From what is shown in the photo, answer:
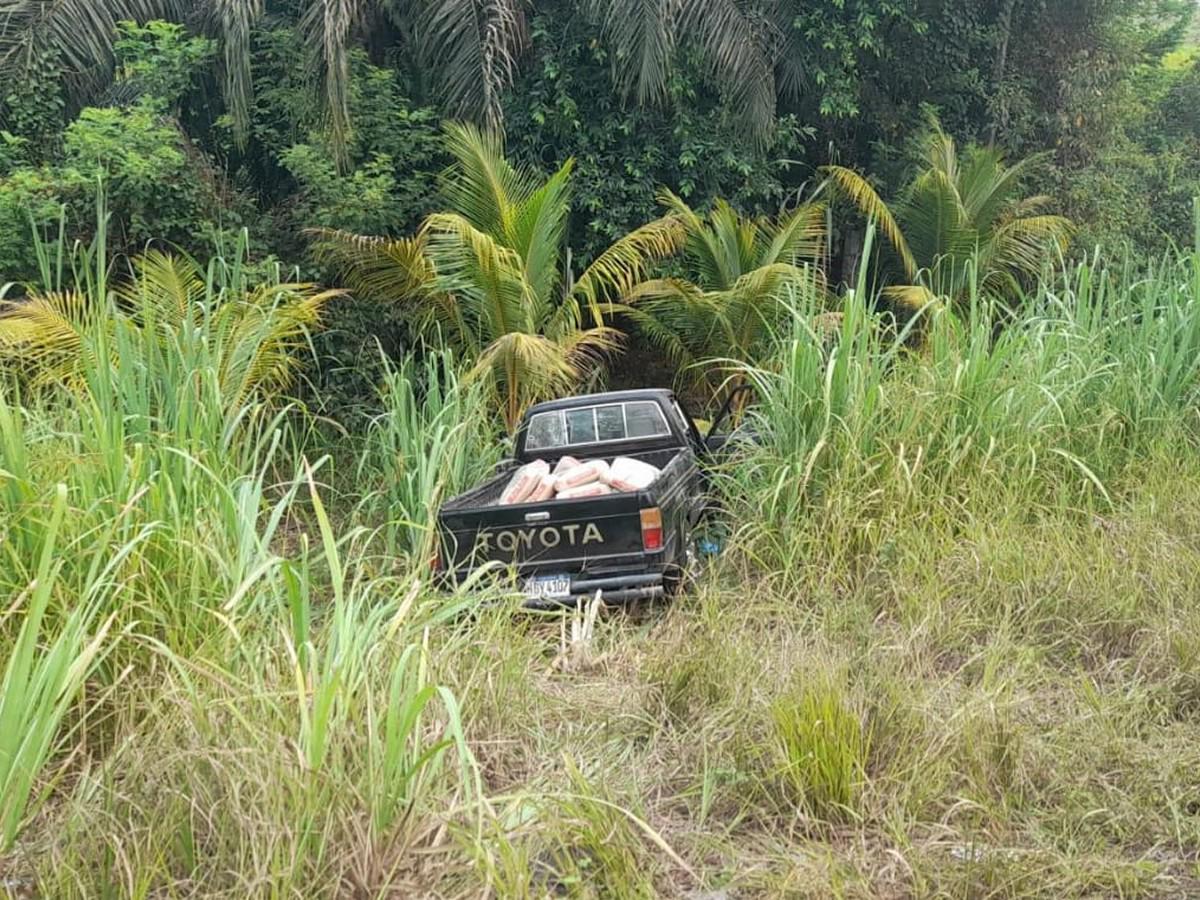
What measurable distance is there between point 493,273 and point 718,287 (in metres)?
3.59

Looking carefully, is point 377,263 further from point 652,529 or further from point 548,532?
point 652,529

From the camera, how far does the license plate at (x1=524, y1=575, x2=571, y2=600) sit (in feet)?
18.5

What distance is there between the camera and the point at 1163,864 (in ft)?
9.08

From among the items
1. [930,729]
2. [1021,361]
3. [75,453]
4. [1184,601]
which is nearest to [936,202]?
[1021,361]

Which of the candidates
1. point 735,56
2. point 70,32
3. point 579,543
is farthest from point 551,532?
point 70,32

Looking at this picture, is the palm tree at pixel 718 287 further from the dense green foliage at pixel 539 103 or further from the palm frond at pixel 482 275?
the palm frond at pixel 482 275

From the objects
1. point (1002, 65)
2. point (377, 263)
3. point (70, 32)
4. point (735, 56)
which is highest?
point (70, 32)

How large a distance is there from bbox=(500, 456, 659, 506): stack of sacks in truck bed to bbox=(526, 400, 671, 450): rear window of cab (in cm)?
64

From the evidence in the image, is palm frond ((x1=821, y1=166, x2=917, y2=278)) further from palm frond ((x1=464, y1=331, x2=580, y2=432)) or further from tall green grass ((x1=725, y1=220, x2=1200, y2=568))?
tall green grass ((x1=725, y1=220, x2=1200, y2=568))

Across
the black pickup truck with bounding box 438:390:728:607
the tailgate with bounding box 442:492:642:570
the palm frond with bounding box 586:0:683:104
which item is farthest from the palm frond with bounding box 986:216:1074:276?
the tailgate with bounding box 442:492:642:570

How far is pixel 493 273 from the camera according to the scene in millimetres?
9680

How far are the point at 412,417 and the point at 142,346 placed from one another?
353cm

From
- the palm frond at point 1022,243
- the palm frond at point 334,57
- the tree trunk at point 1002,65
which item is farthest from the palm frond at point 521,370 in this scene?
the tree trunk at point 1002,65

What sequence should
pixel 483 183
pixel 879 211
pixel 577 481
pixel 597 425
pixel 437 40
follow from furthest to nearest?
pixel 879 211 < pixel 437 40 < pixel 483 183 < pixel 597 425 < pixel 577 481
